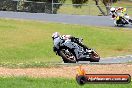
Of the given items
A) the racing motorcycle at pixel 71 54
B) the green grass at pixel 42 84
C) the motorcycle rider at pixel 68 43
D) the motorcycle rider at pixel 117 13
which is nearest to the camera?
the green grass at pixel 42 84

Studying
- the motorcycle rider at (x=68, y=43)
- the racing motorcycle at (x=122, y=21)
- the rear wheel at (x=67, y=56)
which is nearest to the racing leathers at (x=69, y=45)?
the motorcycle rider at (x=68, y=43)

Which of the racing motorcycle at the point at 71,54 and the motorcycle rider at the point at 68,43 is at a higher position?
the motorcycle rider at the point at 68,43

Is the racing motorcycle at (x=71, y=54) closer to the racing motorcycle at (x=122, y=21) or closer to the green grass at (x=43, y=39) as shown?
the green grass at (x=43, y=39)

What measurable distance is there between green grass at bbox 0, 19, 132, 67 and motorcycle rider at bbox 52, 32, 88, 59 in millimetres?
7837

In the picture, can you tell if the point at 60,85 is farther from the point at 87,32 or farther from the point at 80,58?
the point at 87,32

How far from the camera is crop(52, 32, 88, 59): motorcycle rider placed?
9.57 meters

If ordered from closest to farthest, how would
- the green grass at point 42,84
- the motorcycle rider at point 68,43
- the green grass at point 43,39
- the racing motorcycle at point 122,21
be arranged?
the green grass at point 42,84
the motorcycle rider at point 68,43
the green grass at point 43,39
the racing motorcycle at point 122,21

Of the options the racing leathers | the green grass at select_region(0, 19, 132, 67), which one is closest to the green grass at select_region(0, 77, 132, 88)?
the racing leathers

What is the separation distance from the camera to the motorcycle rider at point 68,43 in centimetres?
957

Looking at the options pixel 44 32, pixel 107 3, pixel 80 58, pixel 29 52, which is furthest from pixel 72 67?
pixel 107 3

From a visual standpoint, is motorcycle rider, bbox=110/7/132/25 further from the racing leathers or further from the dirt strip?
the racing leathers

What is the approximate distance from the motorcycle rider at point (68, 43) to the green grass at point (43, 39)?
25.7ft

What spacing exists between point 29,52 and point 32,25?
840 cm

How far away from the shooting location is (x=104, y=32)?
2702cm
